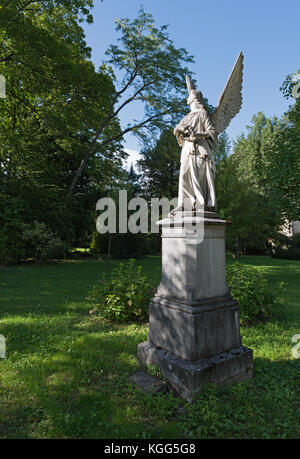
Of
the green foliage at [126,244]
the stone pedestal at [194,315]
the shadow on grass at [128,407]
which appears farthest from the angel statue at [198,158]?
the green foliage at [126,244]

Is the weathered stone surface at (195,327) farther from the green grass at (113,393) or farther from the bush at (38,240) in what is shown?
the bush at (38,240)

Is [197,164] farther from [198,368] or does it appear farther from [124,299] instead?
[124,299]

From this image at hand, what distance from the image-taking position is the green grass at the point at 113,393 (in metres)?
2.34

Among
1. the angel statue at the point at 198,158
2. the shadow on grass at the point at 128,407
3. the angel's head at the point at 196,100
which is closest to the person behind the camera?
the shadow on grass at the point at 128,407

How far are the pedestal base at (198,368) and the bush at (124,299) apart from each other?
6.19 ft

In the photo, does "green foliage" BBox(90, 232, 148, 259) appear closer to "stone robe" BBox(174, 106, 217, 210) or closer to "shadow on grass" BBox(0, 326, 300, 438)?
"stone robe" BBox(174, 106, 217, 210)

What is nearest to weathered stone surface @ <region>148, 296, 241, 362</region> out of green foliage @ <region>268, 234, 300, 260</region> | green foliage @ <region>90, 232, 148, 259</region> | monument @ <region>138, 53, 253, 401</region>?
monument @ <region>138, 53, 253, 401</region>

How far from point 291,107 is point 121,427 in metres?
14.6

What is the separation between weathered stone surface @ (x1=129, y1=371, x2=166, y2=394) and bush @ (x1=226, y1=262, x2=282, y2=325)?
2.81m

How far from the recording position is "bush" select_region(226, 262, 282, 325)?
17.3 feet

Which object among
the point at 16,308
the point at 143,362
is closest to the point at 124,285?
the point at 143,362

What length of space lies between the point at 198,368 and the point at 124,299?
2897 millimetres

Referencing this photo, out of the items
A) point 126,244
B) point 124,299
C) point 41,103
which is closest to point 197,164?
point 124,299
